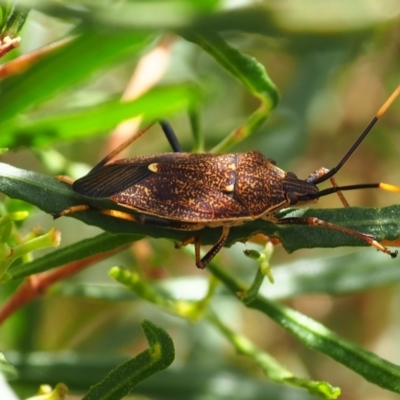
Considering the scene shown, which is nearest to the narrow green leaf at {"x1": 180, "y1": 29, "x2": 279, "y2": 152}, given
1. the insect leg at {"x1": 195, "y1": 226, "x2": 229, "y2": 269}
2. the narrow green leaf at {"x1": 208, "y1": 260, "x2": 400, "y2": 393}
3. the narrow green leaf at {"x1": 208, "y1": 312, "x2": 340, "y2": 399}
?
the insect leg at {"x1": 195, "y1": 226, "x2": 229, "y2": 269}

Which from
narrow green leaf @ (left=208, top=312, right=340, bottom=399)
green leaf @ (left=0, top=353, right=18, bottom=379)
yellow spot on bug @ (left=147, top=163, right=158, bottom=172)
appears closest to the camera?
green leaf @ (left=0, top=353, right=18, bottom=379)

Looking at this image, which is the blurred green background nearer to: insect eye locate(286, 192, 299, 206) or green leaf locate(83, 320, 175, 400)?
insect eye locate(286, 192, 299, 206)

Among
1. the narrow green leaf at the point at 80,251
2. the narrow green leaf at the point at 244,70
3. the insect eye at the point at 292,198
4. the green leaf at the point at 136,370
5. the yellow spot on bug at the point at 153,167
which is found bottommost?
the green leaf at the point at 136,370

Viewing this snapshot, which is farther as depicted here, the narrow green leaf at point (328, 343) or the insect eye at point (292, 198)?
the insect eye at point (292, 198)

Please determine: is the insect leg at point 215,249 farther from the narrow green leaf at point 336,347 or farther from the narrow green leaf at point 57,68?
the narrow green leaf at point 57,68

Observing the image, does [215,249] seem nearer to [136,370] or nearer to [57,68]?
[136,370]

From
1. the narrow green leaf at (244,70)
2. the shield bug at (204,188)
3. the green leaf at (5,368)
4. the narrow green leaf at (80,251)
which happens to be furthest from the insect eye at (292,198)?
the green leaf at (5,368)

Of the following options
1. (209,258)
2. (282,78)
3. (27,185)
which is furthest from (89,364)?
(282,78)

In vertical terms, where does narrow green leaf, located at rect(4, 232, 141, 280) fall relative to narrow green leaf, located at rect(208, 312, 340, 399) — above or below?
above
